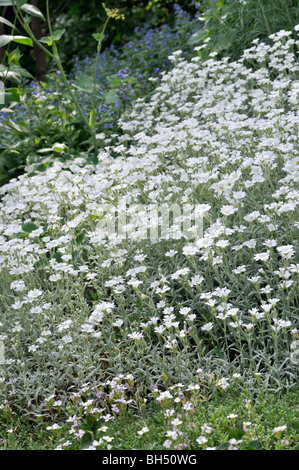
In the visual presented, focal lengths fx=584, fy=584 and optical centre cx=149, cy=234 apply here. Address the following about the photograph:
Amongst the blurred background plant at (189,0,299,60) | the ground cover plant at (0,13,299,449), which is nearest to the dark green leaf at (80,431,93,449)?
the ground cover plant at (0,13,299,449)

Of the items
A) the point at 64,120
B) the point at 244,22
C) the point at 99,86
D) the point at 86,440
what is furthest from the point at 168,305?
the point at 244,22

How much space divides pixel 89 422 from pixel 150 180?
2026mm

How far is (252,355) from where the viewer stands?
296 centimetres

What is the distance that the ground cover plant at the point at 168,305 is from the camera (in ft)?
8.74

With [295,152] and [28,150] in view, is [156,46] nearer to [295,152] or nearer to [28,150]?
[28,150]

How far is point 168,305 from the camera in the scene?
10.8ft

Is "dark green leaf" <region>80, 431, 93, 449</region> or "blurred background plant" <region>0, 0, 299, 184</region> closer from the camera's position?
"dark green leaf" <region>80, 431, 93, 449</region>

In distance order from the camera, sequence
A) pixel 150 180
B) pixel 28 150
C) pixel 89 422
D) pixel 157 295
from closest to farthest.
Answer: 1. pixel 89 422
2. pixel 157 295
3. pixel 150 180
4. pixel 28 150

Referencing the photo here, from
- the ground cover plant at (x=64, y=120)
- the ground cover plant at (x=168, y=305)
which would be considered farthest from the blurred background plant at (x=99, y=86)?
the ground cover plant at (x=168, y=305)

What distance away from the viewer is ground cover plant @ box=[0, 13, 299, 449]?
266 centimetres

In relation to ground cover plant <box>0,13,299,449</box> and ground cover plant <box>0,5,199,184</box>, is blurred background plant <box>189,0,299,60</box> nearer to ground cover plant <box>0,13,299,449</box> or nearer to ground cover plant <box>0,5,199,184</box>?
ground cover plant <box>0,5,199,184</box>

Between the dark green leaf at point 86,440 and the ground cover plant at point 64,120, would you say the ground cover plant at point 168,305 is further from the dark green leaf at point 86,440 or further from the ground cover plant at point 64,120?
the ground cover plant at point 64,120
